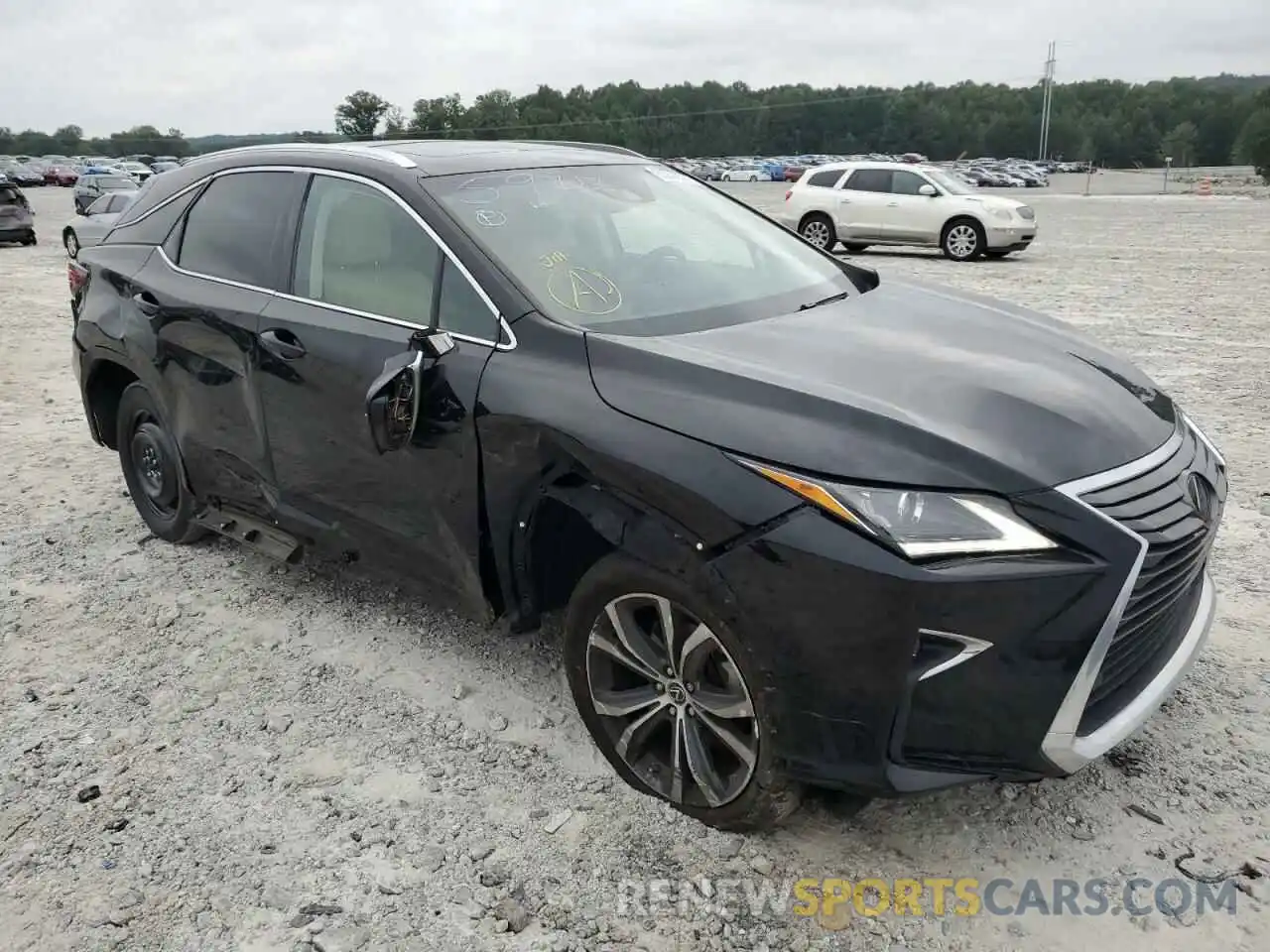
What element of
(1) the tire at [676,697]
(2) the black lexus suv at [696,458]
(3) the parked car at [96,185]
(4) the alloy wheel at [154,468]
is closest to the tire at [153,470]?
(4) the alloy wheel at [154,468]

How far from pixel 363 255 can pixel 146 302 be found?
56.5 inches

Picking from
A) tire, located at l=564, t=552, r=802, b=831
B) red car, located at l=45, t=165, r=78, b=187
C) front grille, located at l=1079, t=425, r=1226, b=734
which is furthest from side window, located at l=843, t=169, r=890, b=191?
red car, located at l=45, t=165, r=78, b=187

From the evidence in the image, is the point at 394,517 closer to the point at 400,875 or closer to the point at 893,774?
the point at 400,875

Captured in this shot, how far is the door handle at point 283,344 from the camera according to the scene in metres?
3.59

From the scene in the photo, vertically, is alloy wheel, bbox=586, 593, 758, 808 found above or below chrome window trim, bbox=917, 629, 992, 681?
below

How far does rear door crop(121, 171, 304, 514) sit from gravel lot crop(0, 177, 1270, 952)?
0.64m

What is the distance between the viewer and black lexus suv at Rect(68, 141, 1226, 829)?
228 cm

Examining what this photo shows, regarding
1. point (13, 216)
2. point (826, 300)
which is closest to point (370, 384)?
point (826, 300)

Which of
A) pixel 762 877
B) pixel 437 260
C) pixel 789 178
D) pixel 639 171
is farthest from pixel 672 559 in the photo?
pixel 789 178

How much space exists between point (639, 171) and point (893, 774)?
8.84 feet

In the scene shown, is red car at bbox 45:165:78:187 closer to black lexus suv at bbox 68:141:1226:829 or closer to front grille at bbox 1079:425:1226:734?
black lexus suv at bbox 68:141:1226:829

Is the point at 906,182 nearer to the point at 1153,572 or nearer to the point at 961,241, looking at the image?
the point at 961,241

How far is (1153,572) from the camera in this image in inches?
92.7

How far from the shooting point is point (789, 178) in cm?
6625
